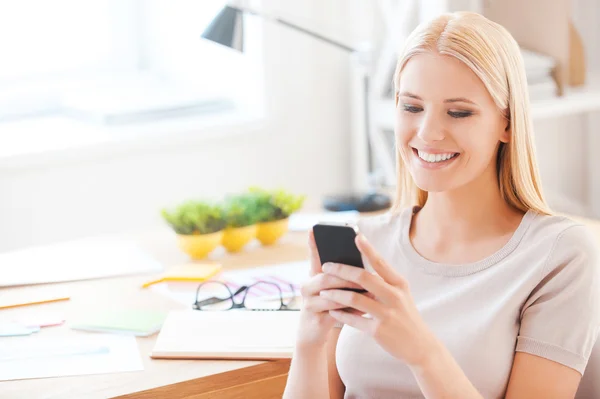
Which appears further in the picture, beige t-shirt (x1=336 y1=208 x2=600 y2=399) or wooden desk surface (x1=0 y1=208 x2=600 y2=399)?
wooden desk surface (x1=0 y1=208 x2=600 y2=399)

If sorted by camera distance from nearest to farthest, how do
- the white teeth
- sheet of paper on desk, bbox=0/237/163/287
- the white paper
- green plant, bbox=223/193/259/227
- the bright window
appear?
the white teeth → sheet of paper on desk, bbox=0/237/163/287 → green plant, bbox=223/193/259/227 → the white paper → the bright window

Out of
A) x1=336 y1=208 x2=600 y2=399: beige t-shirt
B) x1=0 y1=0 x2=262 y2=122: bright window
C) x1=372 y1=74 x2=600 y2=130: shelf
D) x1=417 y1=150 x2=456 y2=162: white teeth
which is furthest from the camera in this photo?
x1=0 y1=0 x2=262 y2=122: bright window

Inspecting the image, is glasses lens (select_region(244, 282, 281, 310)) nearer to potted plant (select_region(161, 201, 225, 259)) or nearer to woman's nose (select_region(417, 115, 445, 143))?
potted plant (select_region(161, 201, 225, 259))

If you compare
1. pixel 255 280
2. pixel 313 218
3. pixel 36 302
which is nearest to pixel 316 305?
pixel 255 280

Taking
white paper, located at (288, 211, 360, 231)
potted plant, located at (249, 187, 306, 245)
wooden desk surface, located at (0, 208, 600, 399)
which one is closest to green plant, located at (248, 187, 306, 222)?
potted plant, located at (249, 187, 306, 245)

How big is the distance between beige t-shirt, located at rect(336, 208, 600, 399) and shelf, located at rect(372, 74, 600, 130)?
142 centimetres

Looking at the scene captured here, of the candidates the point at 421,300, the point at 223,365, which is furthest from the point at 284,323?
the point at 421,300

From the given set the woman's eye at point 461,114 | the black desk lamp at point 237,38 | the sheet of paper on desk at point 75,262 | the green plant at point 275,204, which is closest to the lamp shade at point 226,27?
the black desk lamp at point 237,38

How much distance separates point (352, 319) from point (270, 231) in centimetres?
94

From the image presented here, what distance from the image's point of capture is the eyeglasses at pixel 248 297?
1837 mm

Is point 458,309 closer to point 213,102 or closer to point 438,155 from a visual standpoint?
point 438,155

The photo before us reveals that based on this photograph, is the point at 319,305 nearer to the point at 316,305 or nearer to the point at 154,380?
the point at 316,305

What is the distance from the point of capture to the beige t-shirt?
135 centimetres

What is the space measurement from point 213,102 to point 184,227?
115 centimetres
